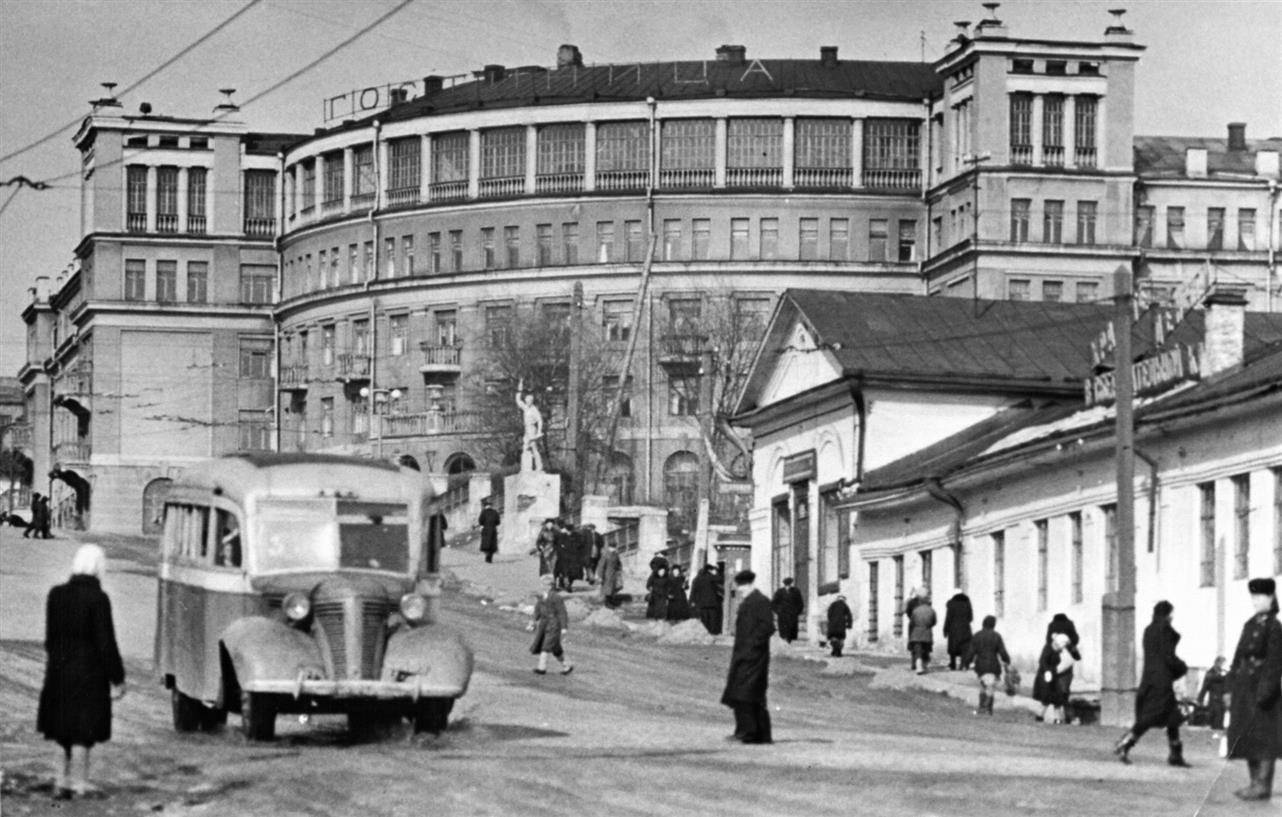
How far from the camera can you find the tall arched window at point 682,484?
10637cm

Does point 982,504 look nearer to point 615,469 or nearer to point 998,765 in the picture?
point 998,765

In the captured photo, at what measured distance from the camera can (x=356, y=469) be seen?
26.2 metres

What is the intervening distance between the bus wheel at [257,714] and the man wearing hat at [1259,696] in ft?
24.7

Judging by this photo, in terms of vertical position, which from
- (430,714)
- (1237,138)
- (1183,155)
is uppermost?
(1237,138)

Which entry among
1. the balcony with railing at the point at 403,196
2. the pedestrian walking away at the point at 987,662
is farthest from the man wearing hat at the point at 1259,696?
the balcony with railing at the point at 403,196

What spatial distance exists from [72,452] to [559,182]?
3169 cm

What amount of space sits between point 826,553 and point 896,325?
5.42 meters

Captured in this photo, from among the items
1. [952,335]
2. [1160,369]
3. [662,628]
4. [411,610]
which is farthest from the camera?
[952,335]

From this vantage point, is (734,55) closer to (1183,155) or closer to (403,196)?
(403,196)

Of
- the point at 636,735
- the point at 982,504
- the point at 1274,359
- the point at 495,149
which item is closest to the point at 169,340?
the point at 495,149

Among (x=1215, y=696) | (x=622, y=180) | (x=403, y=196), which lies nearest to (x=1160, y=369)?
(x=1215, y=696)

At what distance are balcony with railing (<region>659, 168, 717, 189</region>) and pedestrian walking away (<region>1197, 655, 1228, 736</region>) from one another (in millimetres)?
100236

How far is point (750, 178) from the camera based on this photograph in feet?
446

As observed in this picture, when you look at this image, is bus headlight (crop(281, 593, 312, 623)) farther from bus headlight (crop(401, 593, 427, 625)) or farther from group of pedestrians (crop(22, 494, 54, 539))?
group of pedestrians (crop(22, 494, 54, 539))
